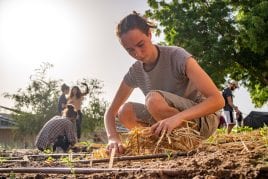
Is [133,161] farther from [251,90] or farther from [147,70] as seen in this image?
[251,90]

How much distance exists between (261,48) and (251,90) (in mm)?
4587

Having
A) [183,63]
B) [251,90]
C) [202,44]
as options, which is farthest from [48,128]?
[251,90]

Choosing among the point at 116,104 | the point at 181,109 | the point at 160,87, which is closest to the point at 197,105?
the point at 181,109

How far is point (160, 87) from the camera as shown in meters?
3.86

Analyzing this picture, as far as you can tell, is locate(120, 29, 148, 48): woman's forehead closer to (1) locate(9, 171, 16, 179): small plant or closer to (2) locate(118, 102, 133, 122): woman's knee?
(2) locate(118, 102, 133, 122): woman's knee

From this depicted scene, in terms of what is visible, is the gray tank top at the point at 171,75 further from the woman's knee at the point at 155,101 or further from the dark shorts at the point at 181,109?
the woman's knee at the point at 155,101

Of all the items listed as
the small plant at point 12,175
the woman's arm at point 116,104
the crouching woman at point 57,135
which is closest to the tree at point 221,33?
the crouching woman at point 57,135

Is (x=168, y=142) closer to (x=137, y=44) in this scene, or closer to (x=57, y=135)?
(x=137, y=44)

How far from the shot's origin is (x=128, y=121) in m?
3.87

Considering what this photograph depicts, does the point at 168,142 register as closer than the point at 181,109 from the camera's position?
Yes

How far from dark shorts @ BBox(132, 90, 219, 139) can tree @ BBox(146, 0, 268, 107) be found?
17.3m

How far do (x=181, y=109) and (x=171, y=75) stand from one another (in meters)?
0.30

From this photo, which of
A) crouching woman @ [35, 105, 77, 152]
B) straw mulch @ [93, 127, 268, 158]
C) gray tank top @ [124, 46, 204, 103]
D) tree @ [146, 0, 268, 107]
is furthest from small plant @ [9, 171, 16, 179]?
tree @ [146, 0, 268, 107]

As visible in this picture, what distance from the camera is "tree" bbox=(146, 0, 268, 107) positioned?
20891mm
